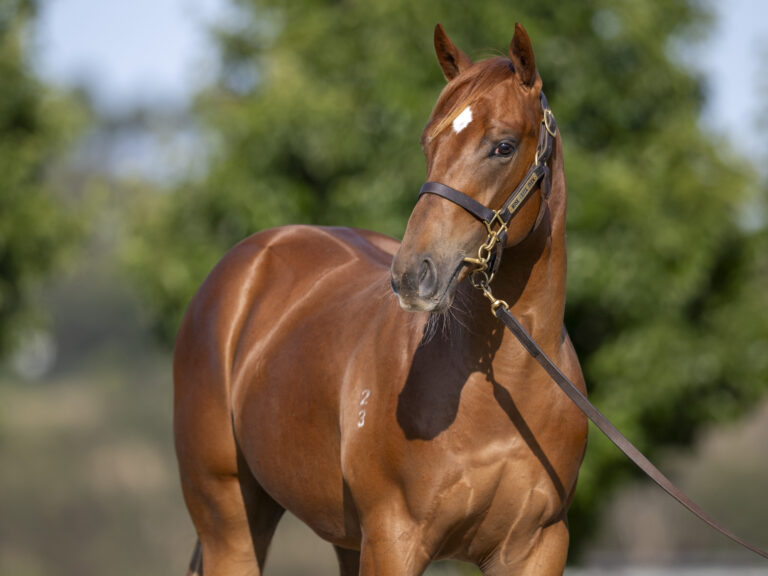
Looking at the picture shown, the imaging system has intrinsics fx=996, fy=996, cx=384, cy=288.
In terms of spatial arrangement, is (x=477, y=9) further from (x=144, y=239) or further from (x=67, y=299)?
(x=67, y=299)

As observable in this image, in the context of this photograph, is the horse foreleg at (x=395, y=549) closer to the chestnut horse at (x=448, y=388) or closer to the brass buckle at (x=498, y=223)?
the chestnut horse at (x=448, y=388)

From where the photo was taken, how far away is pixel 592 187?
9445 millimetres

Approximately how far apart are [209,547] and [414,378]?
1598 millimetres

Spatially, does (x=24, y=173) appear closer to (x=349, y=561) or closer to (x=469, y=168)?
(x=349, y=561)

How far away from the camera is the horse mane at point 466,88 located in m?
2.79

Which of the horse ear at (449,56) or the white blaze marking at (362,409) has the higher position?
the horse ear at (449,56)

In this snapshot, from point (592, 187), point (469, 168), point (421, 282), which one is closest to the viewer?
point (421, 282)

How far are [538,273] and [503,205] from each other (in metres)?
0.31

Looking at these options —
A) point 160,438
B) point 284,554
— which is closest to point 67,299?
point 160,438

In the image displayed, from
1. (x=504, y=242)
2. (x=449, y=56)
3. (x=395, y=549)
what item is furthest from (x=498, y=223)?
(x=395, y=549)

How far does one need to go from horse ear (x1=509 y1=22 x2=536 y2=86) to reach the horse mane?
1.2 inches

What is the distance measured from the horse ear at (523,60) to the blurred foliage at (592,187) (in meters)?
6.20

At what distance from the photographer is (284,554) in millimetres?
16828

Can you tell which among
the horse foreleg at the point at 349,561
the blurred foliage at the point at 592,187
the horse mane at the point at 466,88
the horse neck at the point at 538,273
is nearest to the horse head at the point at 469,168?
the horse mane at the point at 466,88
